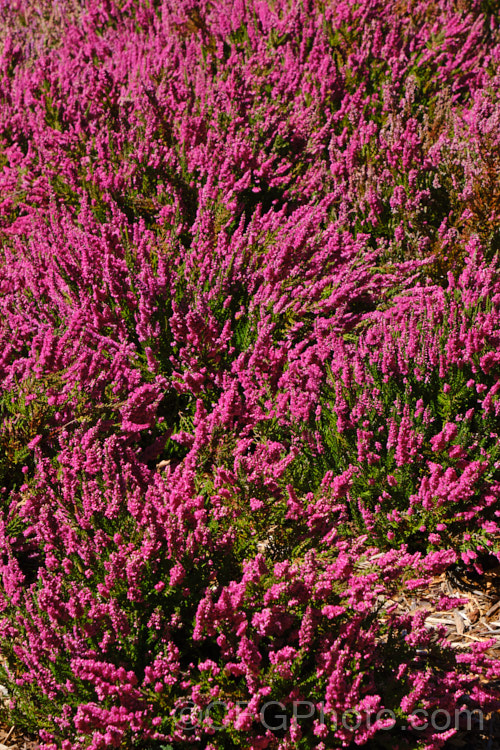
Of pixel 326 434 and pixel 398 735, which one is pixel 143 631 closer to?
pixel 398 735

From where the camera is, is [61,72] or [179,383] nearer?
[179,383]

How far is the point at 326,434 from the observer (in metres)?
2.33

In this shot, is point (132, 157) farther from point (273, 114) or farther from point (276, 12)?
point (276, 12)

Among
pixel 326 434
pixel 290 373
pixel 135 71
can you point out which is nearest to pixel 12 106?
pixel 135 71

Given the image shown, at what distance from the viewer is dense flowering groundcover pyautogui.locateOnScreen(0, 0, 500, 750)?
1605mm

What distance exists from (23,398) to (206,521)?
3.31 ft

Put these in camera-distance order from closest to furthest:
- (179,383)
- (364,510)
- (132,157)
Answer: (364,510) < (179,383) < (132,157)

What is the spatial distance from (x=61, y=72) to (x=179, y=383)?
138 inches

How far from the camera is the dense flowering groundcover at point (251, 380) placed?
161cm

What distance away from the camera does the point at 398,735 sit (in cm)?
163

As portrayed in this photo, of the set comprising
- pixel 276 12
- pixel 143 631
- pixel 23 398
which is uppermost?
pixel 276 12

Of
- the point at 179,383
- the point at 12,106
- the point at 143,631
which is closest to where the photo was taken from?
the point at 143,631

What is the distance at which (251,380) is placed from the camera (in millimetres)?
2652

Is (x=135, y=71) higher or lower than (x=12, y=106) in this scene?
higher
